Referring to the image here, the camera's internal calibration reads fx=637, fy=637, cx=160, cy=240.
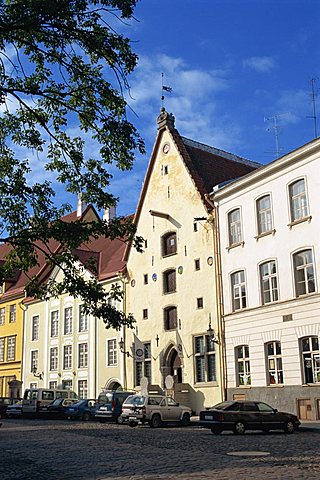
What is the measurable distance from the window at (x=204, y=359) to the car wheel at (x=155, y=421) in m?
6.47

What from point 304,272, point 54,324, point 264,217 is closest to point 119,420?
point 304,272

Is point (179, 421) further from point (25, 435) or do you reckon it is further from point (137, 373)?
point (137, 373)

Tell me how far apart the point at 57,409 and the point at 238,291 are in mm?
12809

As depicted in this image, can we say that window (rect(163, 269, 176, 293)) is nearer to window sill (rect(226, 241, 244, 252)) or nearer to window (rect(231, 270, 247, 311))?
window sill (rect(226, 241, 244, 252))

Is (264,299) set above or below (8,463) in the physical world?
above

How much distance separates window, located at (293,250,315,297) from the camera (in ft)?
90.5

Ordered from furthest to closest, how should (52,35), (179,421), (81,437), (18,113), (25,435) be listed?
1. (179,421)
2. (25,435)
3. (81,437)
4. (18,113)
5. (52,35)

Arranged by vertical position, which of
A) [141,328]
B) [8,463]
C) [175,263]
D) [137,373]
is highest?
[175,263]

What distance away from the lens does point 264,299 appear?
98.4 feet

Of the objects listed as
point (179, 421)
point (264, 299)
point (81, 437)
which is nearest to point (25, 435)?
point (81, 437)

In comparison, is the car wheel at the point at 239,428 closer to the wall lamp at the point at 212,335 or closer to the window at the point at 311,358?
the window at the point at 311,358

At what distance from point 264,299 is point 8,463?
18255mm

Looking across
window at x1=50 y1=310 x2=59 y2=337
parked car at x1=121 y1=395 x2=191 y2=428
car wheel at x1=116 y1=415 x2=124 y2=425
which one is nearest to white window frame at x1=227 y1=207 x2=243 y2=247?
parked car at x1=121 y1=395 x2=191 y2=428

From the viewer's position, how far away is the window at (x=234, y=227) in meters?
32.4
